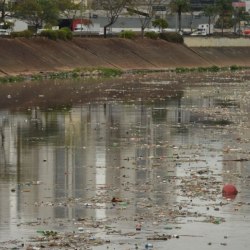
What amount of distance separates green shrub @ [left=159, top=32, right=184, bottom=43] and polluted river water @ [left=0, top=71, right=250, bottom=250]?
223 ft

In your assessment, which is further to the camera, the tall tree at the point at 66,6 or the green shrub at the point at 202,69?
the tall tree at the point at 66,6

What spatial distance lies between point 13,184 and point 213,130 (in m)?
14.5

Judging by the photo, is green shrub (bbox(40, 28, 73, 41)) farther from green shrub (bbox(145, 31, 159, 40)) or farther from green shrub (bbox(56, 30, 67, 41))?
green shrub (bbox(145, 31, 159, 40))

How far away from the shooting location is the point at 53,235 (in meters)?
20.3

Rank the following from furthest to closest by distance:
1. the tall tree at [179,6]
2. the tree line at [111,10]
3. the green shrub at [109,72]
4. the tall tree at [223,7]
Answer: the tall tree at [223,7], the tall tree at [179,6], the tree line at [111,10], the green shrub at [109,72]

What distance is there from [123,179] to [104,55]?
73259 mm

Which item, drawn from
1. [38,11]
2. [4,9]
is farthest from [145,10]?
[4,9]

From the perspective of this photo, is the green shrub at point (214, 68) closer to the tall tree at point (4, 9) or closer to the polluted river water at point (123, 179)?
the tall tree at point (4, 9)

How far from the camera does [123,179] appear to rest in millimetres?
27031

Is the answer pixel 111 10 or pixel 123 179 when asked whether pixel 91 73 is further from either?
pixel 123 179

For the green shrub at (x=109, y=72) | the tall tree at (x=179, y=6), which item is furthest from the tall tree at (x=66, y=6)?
the green shrub at (x=109, y=72)

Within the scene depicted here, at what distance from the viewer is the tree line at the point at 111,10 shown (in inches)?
4316

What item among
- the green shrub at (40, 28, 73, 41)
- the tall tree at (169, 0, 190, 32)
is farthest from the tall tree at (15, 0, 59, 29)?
the tall tree at (169, 0, 190, 32)

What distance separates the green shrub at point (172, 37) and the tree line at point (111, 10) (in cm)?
357
